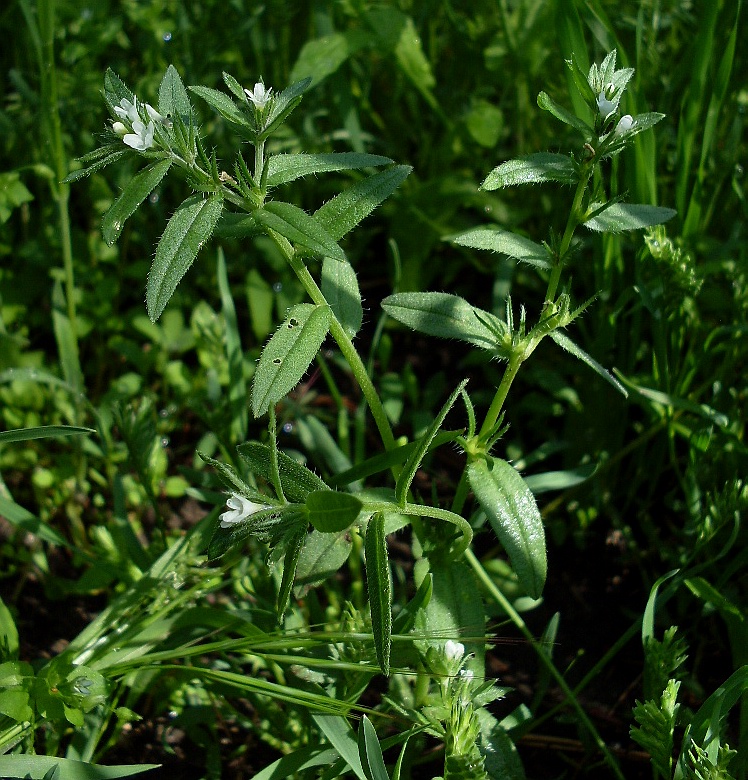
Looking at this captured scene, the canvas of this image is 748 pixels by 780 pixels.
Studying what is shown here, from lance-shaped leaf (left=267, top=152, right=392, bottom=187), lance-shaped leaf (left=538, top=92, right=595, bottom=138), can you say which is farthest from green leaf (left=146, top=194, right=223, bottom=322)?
lance-shaped leaf (left=538, top=92, right=595, bottom=138)

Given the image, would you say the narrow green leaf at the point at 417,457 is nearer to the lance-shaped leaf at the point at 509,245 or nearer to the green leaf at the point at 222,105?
the lance-shaped leaf at the point at 509,245

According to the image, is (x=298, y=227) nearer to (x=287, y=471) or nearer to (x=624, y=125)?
(x=287, y=471)

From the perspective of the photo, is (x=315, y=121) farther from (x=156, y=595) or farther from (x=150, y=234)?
(x=156, y=595)

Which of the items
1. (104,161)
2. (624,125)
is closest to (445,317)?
(624,125)

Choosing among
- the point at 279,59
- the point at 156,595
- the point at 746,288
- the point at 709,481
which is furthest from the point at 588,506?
the point at 279,59

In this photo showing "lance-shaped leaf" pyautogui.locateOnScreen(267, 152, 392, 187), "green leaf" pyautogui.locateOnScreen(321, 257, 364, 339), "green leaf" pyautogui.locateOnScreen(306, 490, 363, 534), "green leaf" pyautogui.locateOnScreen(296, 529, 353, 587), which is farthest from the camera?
"green leaf" pyautogui.locateOnScreen(321, 257, 364, 339)

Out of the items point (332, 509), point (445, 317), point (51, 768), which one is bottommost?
point (51, 768)

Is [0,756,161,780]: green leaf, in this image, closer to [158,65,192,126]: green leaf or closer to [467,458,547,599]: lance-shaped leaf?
[467,458,547,599]: lance-shaped leaf
